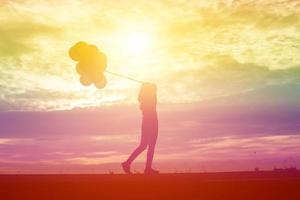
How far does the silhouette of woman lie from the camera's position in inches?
647

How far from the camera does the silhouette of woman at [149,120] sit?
53.9ft

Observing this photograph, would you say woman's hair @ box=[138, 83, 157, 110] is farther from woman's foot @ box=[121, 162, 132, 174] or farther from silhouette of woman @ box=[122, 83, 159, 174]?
woman's foot @ box=[121, 162, 132, 174]

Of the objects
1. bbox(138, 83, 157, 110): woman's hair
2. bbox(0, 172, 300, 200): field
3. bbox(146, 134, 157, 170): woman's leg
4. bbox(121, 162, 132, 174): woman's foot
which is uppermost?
bbox(138, 83, 157, 110): woman's hair

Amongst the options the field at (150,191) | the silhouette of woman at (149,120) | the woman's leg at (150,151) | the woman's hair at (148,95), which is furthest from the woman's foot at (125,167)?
the field at (150,191)

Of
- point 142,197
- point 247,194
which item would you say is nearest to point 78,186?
point 142,197

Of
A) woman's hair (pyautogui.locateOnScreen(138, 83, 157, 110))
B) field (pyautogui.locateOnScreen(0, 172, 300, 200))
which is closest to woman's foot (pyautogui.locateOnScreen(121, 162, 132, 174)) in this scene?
woman's hair (pyautogui.locateOnScreen(138, 83, 157, 110))

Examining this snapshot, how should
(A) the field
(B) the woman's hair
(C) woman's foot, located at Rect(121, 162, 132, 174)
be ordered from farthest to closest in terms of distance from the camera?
(C) woman's foot, located at Rect(121, 162, 132, 174), (B) the woman's hair, (A) the field

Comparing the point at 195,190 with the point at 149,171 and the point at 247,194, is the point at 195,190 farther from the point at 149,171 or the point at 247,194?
the point at 149,171

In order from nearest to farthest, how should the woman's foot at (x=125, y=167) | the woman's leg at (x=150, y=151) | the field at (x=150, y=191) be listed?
the field at (x=150, y=191), the woman's leg at (x=150, y=151), the woman's foot at (x=125, y=167)

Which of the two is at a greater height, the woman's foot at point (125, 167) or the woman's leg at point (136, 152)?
the woman's leg at point (136, 152)

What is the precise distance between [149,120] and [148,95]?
28.8 inches

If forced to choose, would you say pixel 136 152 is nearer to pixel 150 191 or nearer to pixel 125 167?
pixel 125 167

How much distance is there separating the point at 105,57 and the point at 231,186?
7.40 meters

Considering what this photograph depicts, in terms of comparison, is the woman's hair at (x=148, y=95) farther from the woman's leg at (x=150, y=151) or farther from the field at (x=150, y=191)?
the field at (x=150, y=191)
